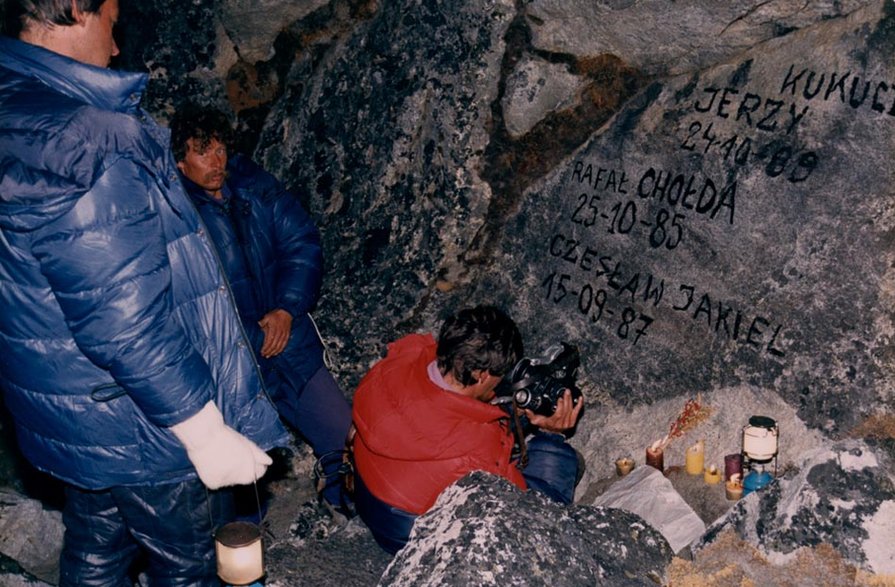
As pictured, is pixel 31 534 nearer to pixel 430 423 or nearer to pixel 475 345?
pixel 430 423

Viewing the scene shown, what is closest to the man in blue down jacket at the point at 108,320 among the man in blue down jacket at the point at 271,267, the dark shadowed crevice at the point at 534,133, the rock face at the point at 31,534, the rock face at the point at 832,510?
the man in blue down jacket at the point at 271,267

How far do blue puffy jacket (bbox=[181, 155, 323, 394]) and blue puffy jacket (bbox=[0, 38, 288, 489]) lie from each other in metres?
1.63

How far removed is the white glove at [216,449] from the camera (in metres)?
2.80

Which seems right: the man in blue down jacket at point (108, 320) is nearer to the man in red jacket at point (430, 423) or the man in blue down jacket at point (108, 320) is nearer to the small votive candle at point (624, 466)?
the man in red jacket at point (430, 423)

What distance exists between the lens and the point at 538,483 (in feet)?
13.2

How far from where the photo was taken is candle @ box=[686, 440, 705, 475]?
439cm

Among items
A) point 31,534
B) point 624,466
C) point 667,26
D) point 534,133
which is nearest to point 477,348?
point 624,466

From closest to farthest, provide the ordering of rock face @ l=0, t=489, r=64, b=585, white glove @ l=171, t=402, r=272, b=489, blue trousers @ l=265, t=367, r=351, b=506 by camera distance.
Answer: white glove @ l=171, t=402, r=272, b=489 < blue trousers @ l=265, t=367, r=351, b=506 < rock face @ l=0, t=489, r=64, b=585

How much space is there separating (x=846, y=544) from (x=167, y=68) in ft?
15.9

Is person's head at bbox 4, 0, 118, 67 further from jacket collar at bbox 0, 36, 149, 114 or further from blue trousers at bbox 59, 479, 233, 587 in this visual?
blue trousers at bbox 59, 479, 233, 587

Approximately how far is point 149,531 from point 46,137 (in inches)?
52.9

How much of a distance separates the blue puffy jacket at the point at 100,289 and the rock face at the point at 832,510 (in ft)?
6.05

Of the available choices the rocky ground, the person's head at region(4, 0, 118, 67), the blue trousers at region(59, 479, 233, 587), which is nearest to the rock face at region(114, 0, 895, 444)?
the rocky ground

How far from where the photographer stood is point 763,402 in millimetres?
4340
